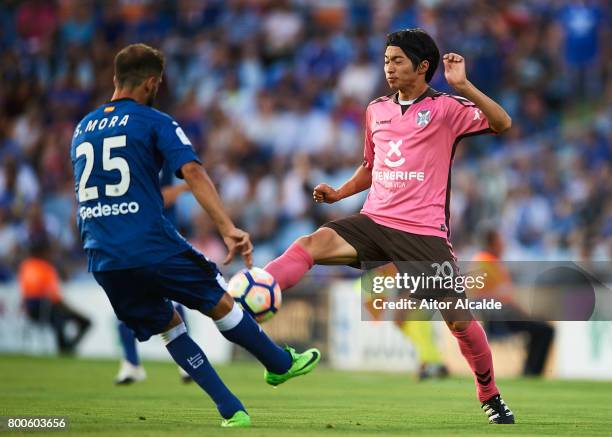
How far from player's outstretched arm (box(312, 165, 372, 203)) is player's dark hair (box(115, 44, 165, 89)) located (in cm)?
167

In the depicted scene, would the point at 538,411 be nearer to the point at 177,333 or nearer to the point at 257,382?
the point at 177,333

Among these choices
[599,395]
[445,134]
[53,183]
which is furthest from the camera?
[53,183]

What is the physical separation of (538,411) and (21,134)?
15526 mm

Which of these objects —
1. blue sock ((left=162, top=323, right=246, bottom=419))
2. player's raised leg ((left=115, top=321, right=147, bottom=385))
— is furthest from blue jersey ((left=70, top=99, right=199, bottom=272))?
player's raised leg ((left=115, top=321, right=147, bottom=385))

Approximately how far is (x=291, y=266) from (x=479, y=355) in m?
1.44

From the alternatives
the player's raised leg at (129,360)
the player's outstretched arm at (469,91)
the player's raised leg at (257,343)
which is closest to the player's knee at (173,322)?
the player's raised leg at (257,343)

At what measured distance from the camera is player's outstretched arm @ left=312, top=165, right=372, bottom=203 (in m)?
8.45

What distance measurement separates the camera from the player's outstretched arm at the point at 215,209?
682 cm

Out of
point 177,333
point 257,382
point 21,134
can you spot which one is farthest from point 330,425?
point 21,134

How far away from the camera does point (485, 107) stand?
8.00 m

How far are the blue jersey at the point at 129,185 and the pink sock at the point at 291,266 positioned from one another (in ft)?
3.26

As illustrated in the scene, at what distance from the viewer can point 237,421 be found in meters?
7.35

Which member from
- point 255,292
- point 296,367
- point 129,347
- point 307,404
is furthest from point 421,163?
point 129,347

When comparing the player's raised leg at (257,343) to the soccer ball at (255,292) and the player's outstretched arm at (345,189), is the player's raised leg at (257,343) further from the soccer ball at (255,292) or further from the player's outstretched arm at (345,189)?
the player's outstretched arm at (345,189)
